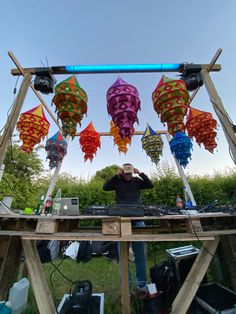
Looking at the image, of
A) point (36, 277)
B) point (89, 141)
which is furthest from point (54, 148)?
point (36, 277)

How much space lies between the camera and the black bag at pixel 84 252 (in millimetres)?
3268

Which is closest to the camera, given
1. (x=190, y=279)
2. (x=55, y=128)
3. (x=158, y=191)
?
(x=190, y=279)

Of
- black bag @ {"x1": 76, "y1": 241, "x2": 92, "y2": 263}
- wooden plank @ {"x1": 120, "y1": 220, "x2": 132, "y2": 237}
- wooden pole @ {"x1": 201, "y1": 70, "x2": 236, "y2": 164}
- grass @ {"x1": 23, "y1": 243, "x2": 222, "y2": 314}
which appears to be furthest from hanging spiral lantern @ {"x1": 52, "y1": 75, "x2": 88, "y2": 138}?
black bag @ {"x1": 76, "y1": 241, "x2": 92, "y2": 263}

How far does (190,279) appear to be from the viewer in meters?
1.32

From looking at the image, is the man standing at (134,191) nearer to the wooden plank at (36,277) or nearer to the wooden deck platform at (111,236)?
the wooden deck platform at (111,236)

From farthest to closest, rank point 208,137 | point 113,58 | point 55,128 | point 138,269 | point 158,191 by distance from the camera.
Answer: point 158,191 → point 55,128 → point 113,58 → point 208,137 → point 138,269

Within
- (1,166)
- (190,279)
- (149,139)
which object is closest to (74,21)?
(149,139)

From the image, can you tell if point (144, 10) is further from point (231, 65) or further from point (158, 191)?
point (158, 191)

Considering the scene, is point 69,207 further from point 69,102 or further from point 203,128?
point 203,128

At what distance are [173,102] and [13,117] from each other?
196 cm

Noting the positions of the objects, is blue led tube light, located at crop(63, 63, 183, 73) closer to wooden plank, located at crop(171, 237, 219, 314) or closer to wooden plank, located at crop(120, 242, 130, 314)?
wooden plank, located at crop(171, 237, 219, 314)

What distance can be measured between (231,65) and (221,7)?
135 cm

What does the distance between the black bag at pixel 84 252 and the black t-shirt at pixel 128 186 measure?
85.3 inches

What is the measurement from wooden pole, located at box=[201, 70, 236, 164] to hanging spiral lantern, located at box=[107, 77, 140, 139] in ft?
3.27
